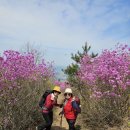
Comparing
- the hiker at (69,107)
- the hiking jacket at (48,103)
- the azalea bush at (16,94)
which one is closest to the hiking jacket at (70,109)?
the hiker at (69,107)

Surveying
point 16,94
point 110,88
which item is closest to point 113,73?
point 110,88

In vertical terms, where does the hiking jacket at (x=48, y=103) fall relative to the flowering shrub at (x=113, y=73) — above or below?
below

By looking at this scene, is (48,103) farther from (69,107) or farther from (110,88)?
(110,88)

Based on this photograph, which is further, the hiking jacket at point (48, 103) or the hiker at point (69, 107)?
the hiking jacket at point (48, 103)

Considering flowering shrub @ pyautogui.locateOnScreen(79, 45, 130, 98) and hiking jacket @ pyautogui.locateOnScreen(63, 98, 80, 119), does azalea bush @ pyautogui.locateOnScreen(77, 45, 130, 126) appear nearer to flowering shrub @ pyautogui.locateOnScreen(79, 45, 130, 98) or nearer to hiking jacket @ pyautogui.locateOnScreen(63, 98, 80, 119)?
flowering shrub @ pyautogui.locateOnScreen(79, 45, 130, 98)

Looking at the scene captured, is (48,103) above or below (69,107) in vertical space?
above

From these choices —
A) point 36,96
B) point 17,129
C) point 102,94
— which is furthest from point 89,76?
point 17,129

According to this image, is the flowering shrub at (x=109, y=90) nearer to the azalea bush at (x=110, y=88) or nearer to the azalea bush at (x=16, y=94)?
the azalea bush at (x=110, y=88)

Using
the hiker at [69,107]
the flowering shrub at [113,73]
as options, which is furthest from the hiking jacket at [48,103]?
the flowering shrub at [113,73]

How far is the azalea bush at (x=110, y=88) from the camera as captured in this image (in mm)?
9516

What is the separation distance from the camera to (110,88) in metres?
10.1

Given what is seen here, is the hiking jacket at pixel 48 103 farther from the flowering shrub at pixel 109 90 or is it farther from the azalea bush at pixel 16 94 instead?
the flowering shrub at pixel 109 90

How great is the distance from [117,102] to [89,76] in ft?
4.42

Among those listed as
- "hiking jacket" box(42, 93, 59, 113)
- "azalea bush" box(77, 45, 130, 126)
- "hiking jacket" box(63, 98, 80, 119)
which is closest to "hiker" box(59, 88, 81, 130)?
"hiking jacket" box(63, 98, 80, 119)
